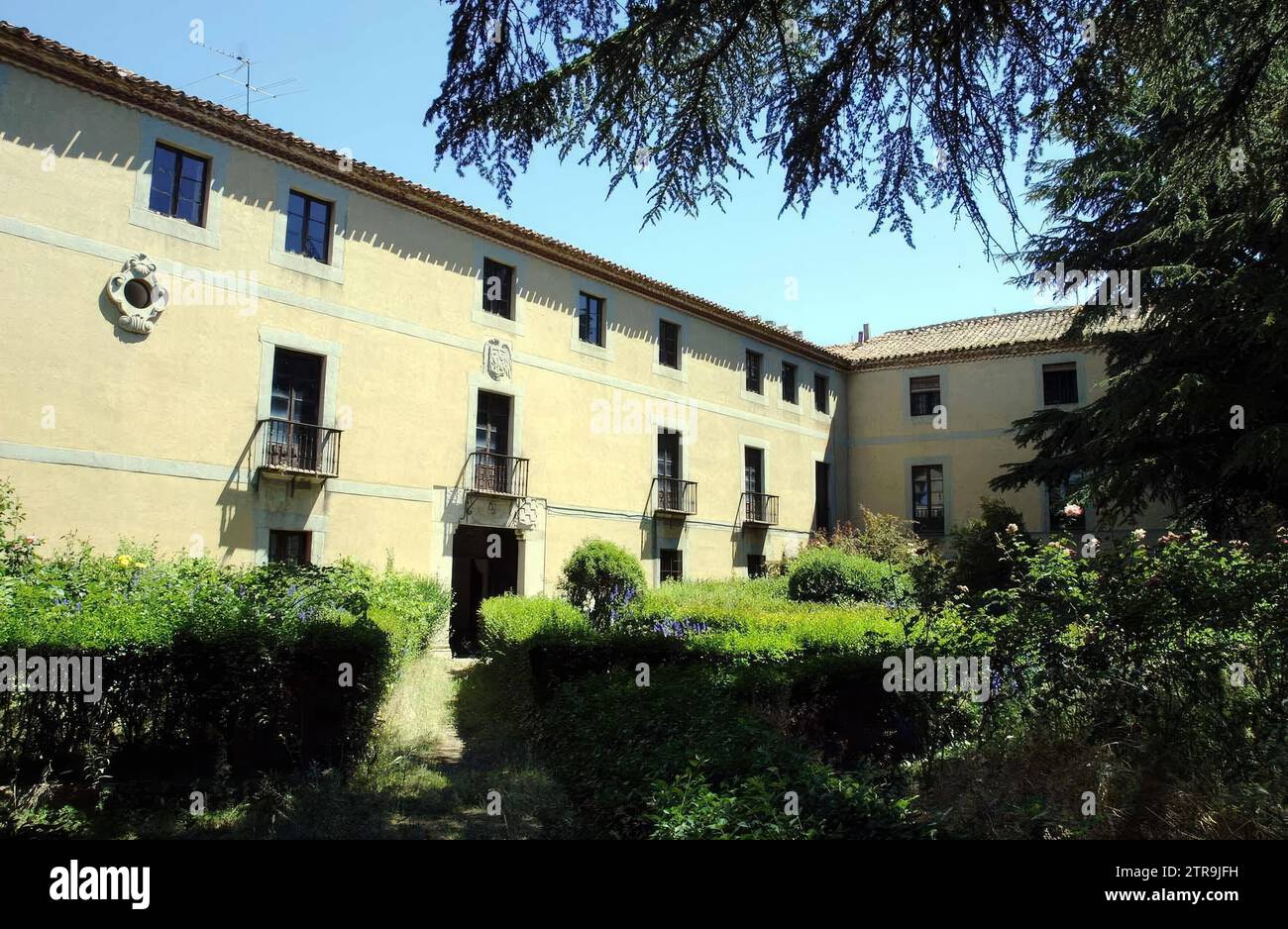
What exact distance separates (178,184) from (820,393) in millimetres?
18647

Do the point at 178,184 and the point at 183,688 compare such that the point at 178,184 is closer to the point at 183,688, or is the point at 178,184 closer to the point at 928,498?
the point at 183,688

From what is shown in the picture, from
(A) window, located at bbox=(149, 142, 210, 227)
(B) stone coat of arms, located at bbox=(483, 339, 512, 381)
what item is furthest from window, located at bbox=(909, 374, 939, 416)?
(A) window, located at bbox=(149, 142, 210, 227)

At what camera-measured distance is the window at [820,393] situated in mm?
25953

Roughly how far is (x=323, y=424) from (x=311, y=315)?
1.92 meters

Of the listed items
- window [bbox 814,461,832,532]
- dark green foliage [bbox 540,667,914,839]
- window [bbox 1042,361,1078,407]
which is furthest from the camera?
window [bbox 814,461,832,532]

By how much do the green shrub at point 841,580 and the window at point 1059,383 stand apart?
9.04 m

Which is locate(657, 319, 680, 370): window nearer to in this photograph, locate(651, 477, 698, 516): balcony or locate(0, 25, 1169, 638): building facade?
locate(0, 25, 1169, 638): building facade

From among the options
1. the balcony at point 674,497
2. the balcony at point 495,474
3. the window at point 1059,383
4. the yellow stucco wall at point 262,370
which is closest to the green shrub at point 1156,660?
the yellow stucco wall at point 262,370

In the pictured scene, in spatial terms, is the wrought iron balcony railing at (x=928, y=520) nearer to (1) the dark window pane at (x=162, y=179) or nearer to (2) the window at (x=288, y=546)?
(2) the window at (x=288, y=546)

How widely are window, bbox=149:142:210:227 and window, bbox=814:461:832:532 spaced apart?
1803 centimetres

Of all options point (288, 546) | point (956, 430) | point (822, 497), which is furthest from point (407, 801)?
point (956, 430)

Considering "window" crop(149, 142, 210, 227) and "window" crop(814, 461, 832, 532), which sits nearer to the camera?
"window" crop(149, 142, 210, 227)

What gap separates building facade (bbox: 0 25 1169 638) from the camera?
11.4m

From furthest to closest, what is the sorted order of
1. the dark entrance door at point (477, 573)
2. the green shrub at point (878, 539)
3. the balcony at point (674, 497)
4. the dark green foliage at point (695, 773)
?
1. the green shrub at point (878, 539)
2. the balcony at point (674, 497)
3. the dark entrance door at point (477, 573)
4. the dark green foliage at point (695, 773)
